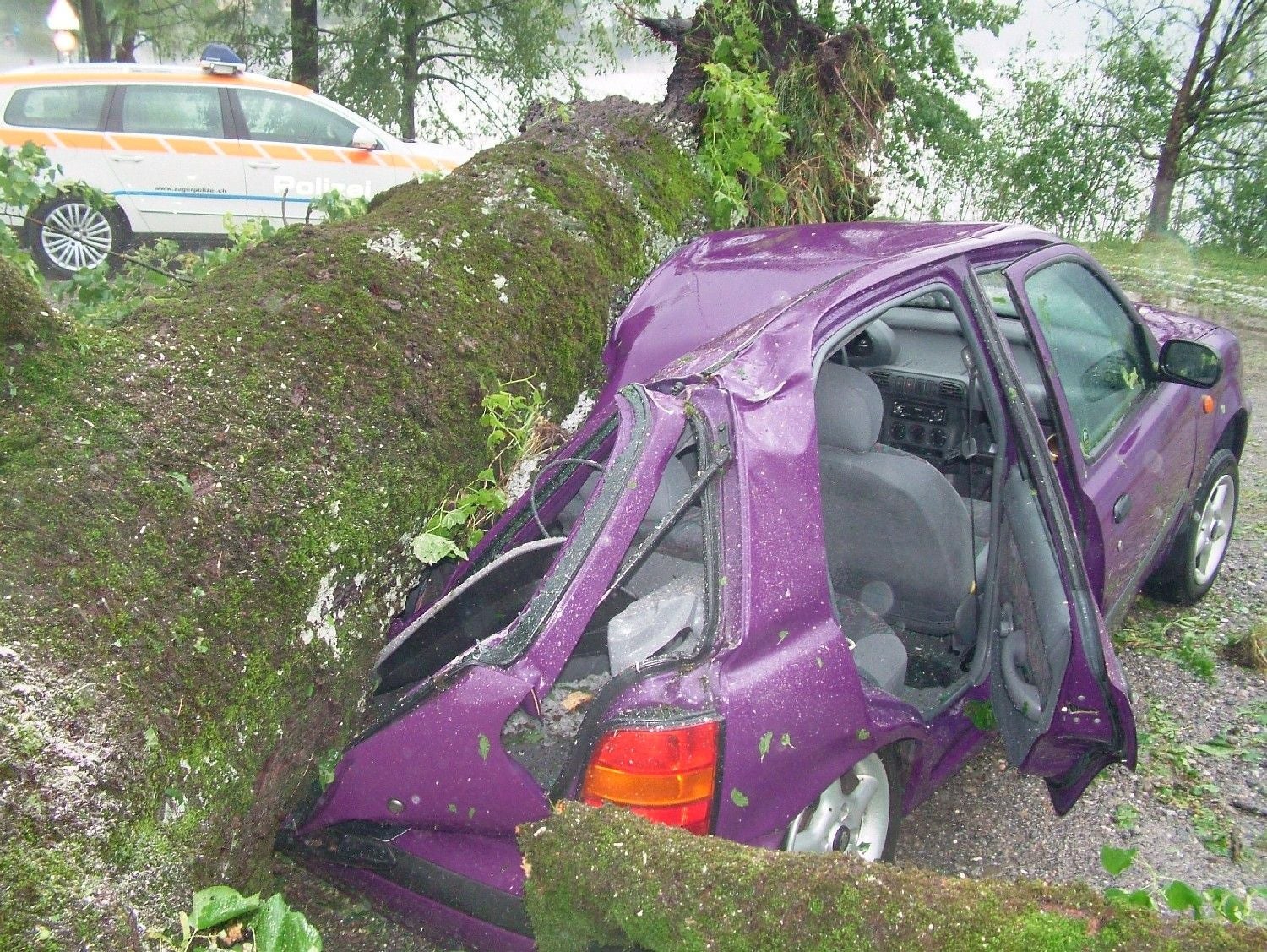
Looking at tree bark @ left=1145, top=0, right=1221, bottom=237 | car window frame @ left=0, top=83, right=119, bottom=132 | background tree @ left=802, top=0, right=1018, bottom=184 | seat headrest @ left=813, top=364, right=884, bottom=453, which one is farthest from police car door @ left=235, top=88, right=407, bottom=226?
tree bark @ left=1145, top=0, right=1221, bottom=237

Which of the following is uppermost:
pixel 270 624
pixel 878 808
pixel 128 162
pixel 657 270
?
pixel 128 162

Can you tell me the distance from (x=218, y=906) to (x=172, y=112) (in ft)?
31.2

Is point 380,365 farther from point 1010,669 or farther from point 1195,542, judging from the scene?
point 1195,542

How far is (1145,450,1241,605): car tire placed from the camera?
389cm

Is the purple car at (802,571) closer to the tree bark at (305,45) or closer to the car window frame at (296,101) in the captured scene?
the car window frame at (296,101)

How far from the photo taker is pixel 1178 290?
10859mm

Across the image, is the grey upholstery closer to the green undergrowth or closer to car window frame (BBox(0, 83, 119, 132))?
the green undergrowth

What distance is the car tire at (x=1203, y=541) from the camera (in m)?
3.89

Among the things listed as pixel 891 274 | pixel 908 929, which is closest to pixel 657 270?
pixel 891 274

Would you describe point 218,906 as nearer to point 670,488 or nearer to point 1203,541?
point 670,488

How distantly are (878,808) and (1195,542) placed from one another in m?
2.25

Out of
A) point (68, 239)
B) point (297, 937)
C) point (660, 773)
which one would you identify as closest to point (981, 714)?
point (660, 773)

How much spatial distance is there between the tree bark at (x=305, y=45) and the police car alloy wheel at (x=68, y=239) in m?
5.78

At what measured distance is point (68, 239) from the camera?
348 inches
